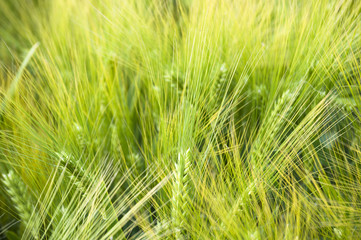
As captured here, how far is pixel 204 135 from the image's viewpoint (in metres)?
0.58

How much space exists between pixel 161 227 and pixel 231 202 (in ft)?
0.40

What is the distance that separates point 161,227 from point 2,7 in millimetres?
941

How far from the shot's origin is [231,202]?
543 millimetres

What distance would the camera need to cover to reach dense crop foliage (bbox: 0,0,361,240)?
53cm

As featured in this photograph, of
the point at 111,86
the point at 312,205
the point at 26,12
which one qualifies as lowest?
the point at 312,205

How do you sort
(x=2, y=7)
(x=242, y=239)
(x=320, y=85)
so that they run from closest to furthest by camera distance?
(x=242, y=239)
(x=320, y=85)
(x=2, y=7)

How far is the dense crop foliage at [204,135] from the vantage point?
53 centimetres

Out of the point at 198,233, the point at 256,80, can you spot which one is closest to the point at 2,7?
the point at 256,80

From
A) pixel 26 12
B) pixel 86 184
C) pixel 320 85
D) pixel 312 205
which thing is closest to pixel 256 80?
pixel 320 85

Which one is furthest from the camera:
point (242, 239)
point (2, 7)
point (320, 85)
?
point (2, 7)

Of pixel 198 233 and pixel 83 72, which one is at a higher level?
pixel 83 72

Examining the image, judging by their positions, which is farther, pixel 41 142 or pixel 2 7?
pixel 2 7

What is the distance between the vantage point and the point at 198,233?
53 cm

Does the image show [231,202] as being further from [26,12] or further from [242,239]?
[26,12]
